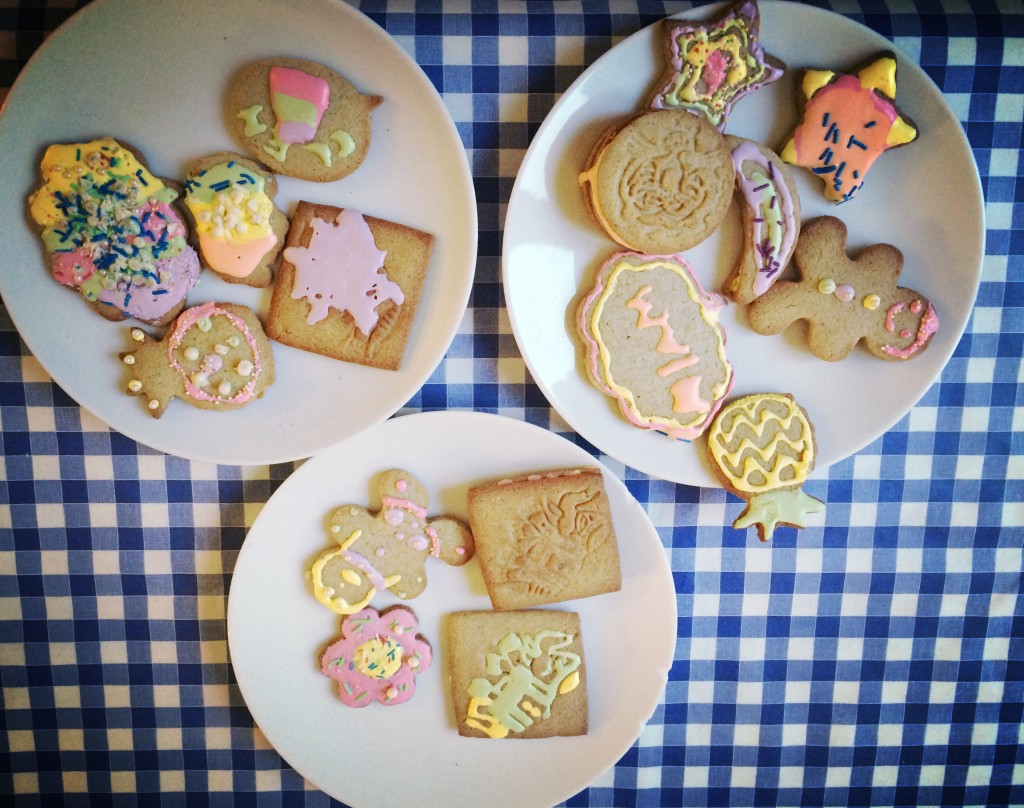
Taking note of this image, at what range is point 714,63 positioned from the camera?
1061mm

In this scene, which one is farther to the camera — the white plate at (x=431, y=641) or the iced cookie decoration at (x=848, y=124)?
the white plate at (x=431, y=641)

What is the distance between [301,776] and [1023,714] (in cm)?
126

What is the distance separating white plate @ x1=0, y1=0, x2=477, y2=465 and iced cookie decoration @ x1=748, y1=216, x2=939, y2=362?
0.47m

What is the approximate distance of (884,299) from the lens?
1156 mm

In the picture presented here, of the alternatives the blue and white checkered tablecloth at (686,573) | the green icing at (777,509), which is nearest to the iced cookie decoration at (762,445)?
the green icing at (777,509)

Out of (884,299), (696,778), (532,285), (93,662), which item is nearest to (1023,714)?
(696,778)

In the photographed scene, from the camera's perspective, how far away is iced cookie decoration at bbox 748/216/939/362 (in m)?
1.15

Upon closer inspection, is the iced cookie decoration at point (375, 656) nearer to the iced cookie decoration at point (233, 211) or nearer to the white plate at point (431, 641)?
the white plate at point (431, 641)

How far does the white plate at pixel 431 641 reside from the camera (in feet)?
3.96

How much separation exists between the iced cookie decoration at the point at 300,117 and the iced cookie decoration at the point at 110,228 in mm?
147

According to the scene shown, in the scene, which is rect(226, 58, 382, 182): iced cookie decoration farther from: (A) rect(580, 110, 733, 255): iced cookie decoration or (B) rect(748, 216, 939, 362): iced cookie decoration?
(B) rect(748, 216, 939, 362): iced cookie decoration

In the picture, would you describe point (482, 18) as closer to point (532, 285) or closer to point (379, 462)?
point (532, 285)

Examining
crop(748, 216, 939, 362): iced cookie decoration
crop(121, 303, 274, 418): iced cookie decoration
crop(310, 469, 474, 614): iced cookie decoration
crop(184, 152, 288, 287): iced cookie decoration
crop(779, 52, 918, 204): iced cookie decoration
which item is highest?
crop(779, 52, 918, 204): iced cookie decoration

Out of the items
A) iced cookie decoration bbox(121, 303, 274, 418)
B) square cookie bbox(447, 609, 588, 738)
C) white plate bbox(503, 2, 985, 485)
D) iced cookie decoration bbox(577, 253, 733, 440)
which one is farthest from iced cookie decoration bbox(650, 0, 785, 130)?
square cookie bbox(447, 609, 588, 738)
